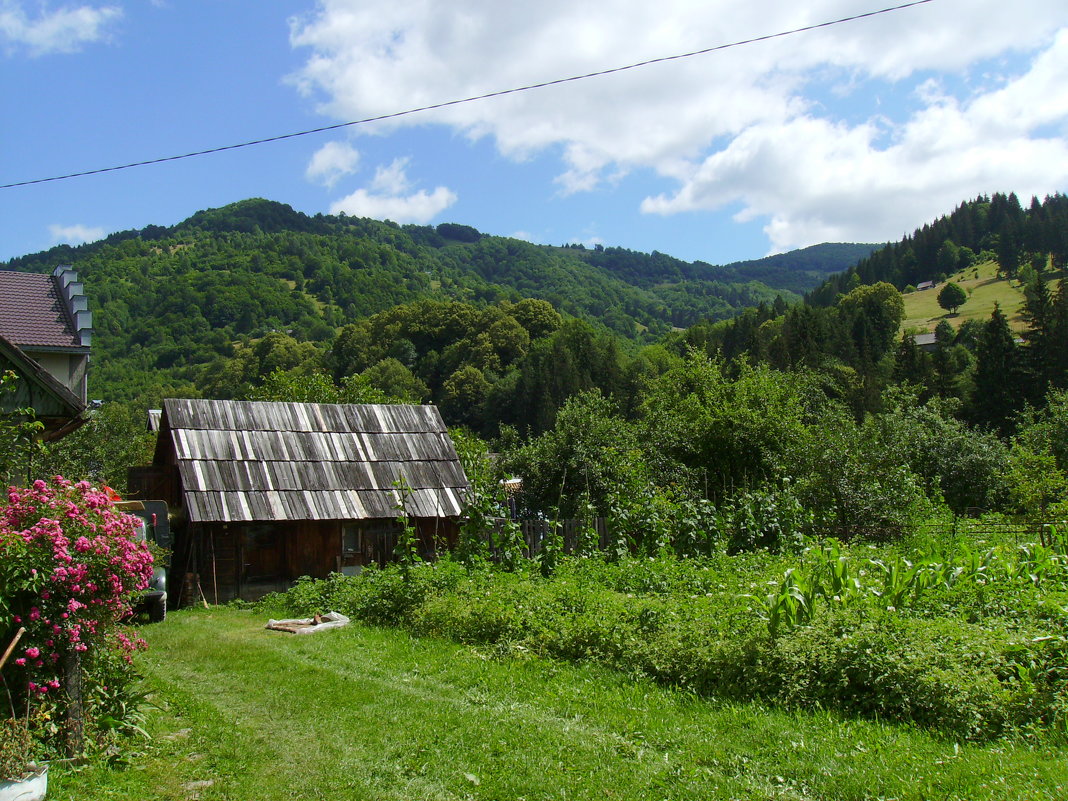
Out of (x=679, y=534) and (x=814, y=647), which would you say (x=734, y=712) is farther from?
(x=679, y=534)

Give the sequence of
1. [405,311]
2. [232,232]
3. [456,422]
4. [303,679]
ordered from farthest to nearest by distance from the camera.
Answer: [232,232], [405,311], [456,422], [303,679]

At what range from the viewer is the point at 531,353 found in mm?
82188

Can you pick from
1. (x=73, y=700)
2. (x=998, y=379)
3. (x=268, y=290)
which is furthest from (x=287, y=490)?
(x=268, y=290)

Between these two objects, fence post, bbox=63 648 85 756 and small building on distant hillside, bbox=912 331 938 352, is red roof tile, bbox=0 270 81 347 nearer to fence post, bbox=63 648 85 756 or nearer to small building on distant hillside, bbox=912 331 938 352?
fence post, bbox=63 648 85 756

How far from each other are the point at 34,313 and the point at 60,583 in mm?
17946

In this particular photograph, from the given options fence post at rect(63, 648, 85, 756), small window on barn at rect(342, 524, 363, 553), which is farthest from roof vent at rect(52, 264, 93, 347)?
fence post at rect(63, 648, 85, 756)

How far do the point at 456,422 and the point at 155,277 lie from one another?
66.4 meters

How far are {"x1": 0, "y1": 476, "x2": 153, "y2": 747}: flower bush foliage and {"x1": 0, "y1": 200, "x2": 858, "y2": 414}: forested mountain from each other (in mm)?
76210

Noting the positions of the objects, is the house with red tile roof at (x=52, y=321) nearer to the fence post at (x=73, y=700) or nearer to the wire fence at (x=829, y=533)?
the wire fence at (x=829, y=533)

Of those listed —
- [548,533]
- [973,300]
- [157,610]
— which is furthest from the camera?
[973,300]

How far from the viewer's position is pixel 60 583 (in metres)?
5.81

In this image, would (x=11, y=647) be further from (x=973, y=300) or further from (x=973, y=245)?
(x=973, y=245)

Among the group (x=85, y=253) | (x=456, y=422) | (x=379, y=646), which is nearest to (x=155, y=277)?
(x=85, y=253)

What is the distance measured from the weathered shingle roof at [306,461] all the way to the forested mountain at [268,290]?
6175 centimetres
